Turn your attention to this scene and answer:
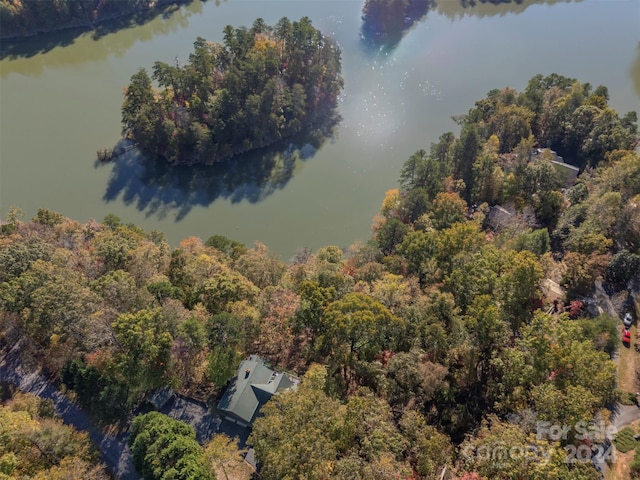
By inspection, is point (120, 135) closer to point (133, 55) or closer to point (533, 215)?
point (133, 55)

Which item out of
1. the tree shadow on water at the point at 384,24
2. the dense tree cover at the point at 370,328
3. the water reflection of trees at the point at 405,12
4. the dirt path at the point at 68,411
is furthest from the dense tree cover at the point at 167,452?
the water reflection of trees at the point at 405,12

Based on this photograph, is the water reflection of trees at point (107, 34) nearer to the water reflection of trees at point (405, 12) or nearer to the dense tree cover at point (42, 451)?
the water reflection of trees at point (405, 12)

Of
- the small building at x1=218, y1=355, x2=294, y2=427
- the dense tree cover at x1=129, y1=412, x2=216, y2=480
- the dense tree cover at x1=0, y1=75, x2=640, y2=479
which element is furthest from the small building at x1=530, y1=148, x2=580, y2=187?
the dense tree cover at x1=129, y1=412, x2=216, y2=480

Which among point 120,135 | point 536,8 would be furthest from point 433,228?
point 536,8

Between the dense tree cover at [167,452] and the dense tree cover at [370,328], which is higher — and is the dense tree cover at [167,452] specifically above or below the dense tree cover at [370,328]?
below

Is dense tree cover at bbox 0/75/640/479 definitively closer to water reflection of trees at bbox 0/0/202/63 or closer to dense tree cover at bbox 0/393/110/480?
dense tree cover at bbox 0/393/110/480

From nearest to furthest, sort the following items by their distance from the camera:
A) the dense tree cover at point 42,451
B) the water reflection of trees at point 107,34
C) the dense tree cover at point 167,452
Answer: the dense tree cover at point 167,452, the dense tree cover at point 42,451, the water reflection of trees at point 107,34

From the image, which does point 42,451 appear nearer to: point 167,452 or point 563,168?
point 167,452
